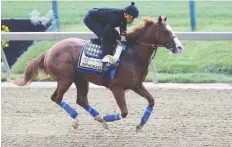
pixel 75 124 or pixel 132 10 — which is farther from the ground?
pixel 132 10

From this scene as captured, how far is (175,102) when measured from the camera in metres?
10.6

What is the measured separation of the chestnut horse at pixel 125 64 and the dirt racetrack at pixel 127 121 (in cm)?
30

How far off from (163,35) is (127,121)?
61.8 inches

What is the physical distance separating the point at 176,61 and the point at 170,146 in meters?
6.33

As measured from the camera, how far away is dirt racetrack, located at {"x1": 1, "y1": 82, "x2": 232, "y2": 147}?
8133 mm

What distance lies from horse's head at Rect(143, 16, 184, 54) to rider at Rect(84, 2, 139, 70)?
0.30 m

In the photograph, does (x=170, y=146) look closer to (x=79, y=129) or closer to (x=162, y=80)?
(x=79, y=129)

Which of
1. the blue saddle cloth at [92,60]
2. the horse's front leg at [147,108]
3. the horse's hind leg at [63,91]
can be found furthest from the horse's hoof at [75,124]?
the horse's front leg at [147,108]

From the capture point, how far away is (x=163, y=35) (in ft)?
27.6

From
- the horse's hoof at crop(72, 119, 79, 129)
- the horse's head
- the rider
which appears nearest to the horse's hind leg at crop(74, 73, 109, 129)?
the horse's hoof at crop(72, 119, 79, 129)

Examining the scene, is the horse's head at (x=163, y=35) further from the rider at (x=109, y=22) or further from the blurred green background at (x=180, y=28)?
the blurred green background at (x=180, y=28)

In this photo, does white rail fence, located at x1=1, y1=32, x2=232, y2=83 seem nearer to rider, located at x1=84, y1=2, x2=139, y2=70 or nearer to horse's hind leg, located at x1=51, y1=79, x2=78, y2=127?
rider, located at x1=84, y1=2, x2=139, y2=70

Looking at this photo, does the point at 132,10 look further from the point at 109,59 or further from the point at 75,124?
the point at 75,124

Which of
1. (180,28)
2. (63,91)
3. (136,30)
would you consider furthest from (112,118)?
(180,28)
